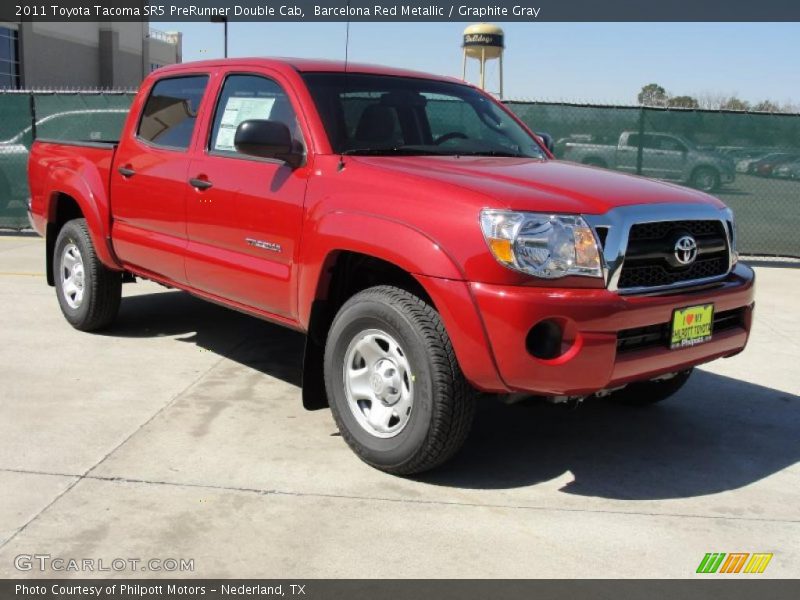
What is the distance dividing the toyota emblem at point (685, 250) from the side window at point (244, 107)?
203cm

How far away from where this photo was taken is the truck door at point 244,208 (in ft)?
14.5

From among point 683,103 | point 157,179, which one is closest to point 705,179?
point 157,179

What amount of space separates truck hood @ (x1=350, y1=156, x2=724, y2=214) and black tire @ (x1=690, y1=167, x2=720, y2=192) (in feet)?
21.8

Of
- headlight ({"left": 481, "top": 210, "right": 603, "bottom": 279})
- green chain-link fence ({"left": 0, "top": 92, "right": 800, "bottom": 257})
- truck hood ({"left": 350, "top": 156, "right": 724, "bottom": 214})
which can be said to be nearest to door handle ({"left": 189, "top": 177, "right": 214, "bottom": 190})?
truck hood ({"left": 350, "top": 156, "right": 724, "bottom": 214})

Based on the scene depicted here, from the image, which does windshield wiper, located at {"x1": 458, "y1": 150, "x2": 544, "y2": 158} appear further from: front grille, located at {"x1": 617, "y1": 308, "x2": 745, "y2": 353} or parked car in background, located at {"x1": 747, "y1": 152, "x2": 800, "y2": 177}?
parked car in background, located at {"x1": 747, "y1": 152, "x2": 800, "y2": 177}

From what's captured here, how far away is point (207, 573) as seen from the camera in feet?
10.0

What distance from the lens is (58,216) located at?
6.79 metres

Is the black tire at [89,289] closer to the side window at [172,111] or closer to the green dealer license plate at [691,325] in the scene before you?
the side window at [172,111]

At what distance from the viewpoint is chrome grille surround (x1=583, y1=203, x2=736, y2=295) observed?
355 centimetres

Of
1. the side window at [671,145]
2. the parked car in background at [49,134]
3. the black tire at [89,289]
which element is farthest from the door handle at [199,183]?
the side window at [671,145]

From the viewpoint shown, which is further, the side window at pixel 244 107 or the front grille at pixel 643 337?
the side window at pixel 244 107
